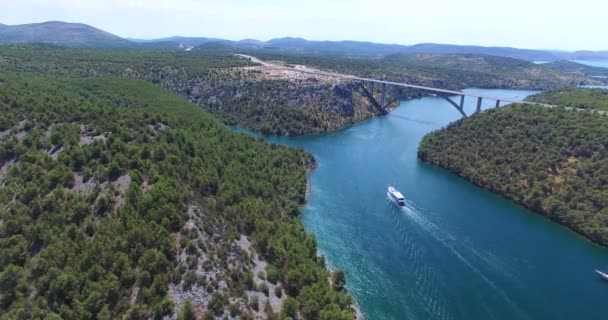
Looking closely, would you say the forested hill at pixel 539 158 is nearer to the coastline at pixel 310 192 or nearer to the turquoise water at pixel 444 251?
the turquoise water at pixel 444 251

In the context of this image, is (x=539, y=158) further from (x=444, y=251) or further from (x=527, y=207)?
(x=444, y=251)

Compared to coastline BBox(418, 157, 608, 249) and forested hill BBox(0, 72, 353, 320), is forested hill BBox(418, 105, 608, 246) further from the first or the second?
forested hill BBox(0, 72, 353, 320)

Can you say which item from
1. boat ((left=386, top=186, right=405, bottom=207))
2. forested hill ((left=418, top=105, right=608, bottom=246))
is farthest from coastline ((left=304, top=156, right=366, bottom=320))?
forested hill ((left=418, top=105, right=608, bottom=246))

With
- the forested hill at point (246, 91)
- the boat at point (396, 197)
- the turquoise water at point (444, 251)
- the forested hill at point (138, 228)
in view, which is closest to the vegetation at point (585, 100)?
the turquoise water at point (444, 251)

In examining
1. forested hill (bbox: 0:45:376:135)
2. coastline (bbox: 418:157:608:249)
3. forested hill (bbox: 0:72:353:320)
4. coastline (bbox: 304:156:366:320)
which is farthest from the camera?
forested hill (bbox: 0:45:376:135)

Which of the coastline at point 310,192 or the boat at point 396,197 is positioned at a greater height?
the boat at point 396,197

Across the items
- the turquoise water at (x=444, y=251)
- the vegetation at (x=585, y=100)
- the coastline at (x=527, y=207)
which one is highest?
the vegetation at (x=585, y=100)
